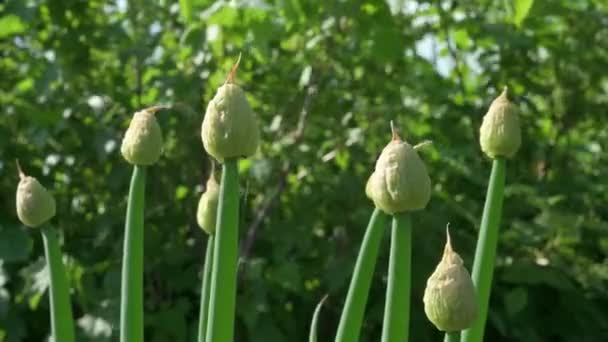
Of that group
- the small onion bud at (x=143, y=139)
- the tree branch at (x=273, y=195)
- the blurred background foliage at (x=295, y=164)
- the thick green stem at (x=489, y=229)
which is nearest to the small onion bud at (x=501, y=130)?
the thick green stem at (x=489, y=229)

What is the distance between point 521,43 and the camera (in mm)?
2115

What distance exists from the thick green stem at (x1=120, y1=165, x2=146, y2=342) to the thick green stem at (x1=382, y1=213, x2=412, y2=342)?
199 millimetres

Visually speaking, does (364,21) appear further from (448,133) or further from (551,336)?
(551,336)

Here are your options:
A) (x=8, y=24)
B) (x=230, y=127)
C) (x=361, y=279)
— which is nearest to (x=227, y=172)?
(x=230, y=127)

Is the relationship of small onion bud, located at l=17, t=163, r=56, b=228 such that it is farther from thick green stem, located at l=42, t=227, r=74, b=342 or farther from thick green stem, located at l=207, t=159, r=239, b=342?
thick green stem, located at l=207, t=159, r=239, b=342

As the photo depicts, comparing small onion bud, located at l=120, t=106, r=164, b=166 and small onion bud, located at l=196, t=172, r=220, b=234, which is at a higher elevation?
small onion bud, located at l=120, t=106, r=164, b=166

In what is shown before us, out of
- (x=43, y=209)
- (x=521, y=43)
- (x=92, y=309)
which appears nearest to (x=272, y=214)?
(x=92, y=309)

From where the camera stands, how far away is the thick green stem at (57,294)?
2.62 feet

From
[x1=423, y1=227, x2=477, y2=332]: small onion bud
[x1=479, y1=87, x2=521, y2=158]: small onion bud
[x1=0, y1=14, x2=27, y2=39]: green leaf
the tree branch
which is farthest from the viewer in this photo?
the tree branch

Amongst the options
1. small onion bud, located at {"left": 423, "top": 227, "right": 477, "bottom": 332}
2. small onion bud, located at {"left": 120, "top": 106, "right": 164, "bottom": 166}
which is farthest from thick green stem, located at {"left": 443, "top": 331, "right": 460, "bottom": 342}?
small onion bud, located at {"left": 120, "top": 106, "right": 164, "bottom": 166}

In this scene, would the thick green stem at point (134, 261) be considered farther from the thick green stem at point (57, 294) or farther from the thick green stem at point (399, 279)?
the thick green stem at point (399, 279)

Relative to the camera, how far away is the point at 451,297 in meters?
0.66

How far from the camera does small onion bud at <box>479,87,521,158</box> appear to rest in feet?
2.48

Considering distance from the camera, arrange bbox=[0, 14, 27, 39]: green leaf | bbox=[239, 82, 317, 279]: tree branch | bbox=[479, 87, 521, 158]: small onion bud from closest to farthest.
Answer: bbox=[479, 87, 521, 158]: small onion bud
bbox=[0, 14, 27, 39]: green leaf
bbox=[239, 82, 317, 279]: tree branch
